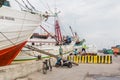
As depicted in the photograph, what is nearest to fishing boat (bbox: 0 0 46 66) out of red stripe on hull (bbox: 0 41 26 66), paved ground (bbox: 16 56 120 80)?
red stripe on hull (bbox: 0 41 26 66)

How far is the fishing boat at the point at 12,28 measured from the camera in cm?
1820

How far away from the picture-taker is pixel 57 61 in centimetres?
2581

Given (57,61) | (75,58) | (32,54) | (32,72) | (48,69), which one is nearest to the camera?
(32,72)

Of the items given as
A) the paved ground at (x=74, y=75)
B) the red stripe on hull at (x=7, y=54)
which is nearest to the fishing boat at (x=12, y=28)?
the red stripe on hull at (x=7, y=54)

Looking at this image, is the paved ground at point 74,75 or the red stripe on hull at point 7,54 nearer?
the paved ground at point 74,75

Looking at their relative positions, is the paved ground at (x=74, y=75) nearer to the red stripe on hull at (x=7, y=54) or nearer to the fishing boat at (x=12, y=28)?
the red stripe on hull at (x=7, y=54)

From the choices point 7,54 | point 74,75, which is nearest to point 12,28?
point 7,54

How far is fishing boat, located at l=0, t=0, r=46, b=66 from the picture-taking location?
59.7 feet

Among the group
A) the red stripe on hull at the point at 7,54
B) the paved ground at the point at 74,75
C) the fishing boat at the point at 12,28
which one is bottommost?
the paved ground at the point at 74,75

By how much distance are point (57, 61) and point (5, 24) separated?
862 centimetres

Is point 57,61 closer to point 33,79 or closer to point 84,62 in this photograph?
point 84,62

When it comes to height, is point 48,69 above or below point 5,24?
below

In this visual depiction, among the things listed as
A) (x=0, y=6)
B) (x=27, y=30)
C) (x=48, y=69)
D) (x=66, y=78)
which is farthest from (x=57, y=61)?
(x=0, y=6)

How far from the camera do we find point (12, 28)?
1914cm
